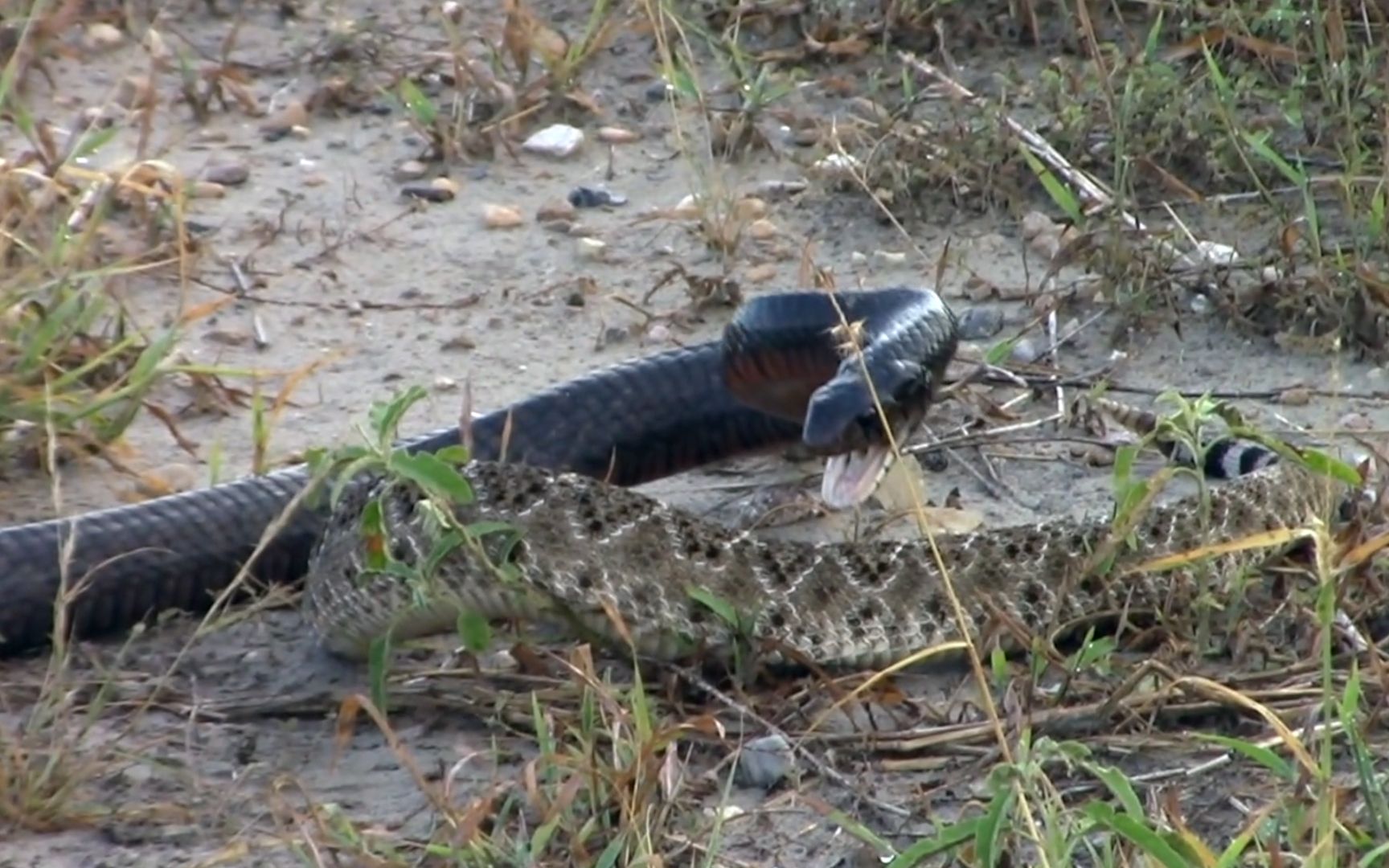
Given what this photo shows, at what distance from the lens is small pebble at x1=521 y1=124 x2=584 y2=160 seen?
7.18 meters

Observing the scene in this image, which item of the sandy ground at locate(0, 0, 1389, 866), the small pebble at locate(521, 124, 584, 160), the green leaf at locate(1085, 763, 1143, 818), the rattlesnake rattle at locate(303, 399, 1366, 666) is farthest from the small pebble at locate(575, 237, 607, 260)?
the green leaf at locate(1085, 763, 1143, 818)

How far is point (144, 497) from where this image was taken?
17.0ft

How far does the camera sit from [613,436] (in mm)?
5434

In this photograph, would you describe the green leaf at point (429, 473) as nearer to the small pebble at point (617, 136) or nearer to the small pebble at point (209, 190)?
the small pebble at point (209, 190)

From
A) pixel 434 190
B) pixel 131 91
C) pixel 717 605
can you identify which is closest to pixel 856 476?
pixel 717 605

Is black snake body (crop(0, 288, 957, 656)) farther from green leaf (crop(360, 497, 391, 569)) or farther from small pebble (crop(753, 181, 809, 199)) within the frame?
small pebble (crop(753, 181, 809, 199))

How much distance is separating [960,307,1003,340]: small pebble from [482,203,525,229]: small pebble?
140 centimetres

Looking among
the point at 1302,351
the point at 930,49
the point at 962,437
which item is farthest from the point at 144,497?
the point at 930,49

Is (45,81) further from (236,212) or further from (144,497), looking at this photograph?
(144,497)

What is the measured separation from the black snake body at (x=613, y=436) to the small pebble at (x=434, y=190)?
153cm

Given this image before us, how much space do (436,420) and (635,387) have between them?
0.50 meters

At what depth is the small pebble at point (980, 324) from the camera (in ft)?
19.8

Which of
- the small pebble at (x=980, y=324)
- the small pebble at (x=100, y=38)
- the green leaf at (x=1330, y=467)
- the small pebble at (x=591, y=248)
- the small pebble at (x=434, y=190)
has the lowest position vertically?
the small pebble at (x=434, y=190)

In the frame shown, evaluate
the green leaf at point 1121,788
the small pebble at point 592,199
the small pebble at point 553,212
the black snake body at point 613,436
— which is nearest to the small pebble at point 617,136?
the small pebble at point 592,199
